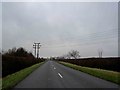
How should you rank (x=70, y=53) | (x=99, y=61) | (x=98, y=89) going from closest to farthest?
(x=98, y=89) < (x=99, y=61) < (x=70, y=53)

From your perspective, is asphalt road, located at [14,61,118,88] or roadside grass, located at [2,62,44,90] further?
asphalt road, located at [14,61,118,88]

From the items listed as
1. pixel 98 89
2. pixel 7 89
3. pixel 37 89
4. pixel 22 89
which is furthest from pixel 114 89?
pixel 7 89

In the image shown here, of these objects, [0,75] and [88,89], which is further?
[0,75]

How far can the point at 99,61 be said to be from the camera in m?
50.8

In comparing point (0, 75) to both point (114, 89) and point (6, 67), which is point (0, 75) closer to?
point (6, 67)

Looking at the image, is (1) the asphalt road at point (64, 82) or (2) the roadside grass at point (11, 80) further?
(1) the asphalt road at point (64, 82)

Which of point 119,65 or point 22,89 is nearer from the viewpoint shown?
point 22,89

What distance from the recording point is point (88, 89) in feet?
36.5

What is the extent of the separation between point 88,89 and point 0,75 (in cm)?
1630

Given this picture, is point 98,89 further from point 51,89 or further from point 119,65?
point 119,65

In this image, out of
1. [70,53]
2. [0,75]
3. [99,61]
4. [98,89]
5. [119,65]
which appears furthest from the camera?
[70,53]

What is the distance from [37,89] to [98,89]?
10.5 ft

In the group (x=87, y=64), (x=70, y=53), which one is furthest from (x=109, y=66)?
(x=70, y=53)

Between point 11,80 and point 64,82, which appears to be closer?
point 64,82
